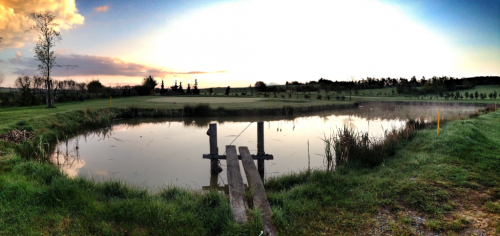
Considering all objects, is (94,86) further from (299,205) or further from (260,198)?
(299,205)

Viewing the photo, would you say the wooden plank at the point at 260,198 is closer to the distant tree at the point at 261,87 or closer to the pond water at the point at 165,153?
the pond water at the point at 165,153

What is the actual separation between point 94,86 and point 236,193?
43235 millimetres

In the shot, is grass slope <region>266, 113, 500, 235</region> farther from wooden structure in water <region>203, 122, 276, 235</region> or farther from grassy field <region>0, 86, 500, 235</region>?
wooden structure in water <region>203, 122, 276, 235</region>

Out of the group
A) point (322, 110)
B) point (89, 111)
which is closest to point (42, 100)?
point (89, 111)

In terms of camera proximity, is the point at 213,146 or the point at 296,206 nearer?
the point at 296,206

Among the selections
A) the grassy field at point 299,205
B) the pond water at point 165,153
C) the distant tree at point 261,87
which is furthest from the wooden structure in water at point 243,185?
the distant tree at point 261,87

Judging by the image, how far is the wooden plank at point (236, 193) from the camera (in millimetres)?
3884

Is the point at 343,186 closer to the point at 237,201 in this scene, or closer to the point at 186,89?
the point at 237,201

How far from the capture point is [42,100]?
25469mm

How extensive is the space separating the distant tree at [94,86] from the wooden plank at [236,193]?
3731 cm

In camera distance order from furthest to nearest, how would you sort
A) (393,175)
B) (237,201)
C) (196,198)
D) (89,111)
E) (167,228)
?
(89,111) → (393,175) → (196,198) → (237,201) → (167,228)

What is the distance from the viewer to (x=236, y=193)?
463 cm

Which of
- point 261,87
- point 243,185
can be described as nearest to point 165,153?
point 243,185

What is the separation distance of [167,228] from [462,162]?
6.58 m
